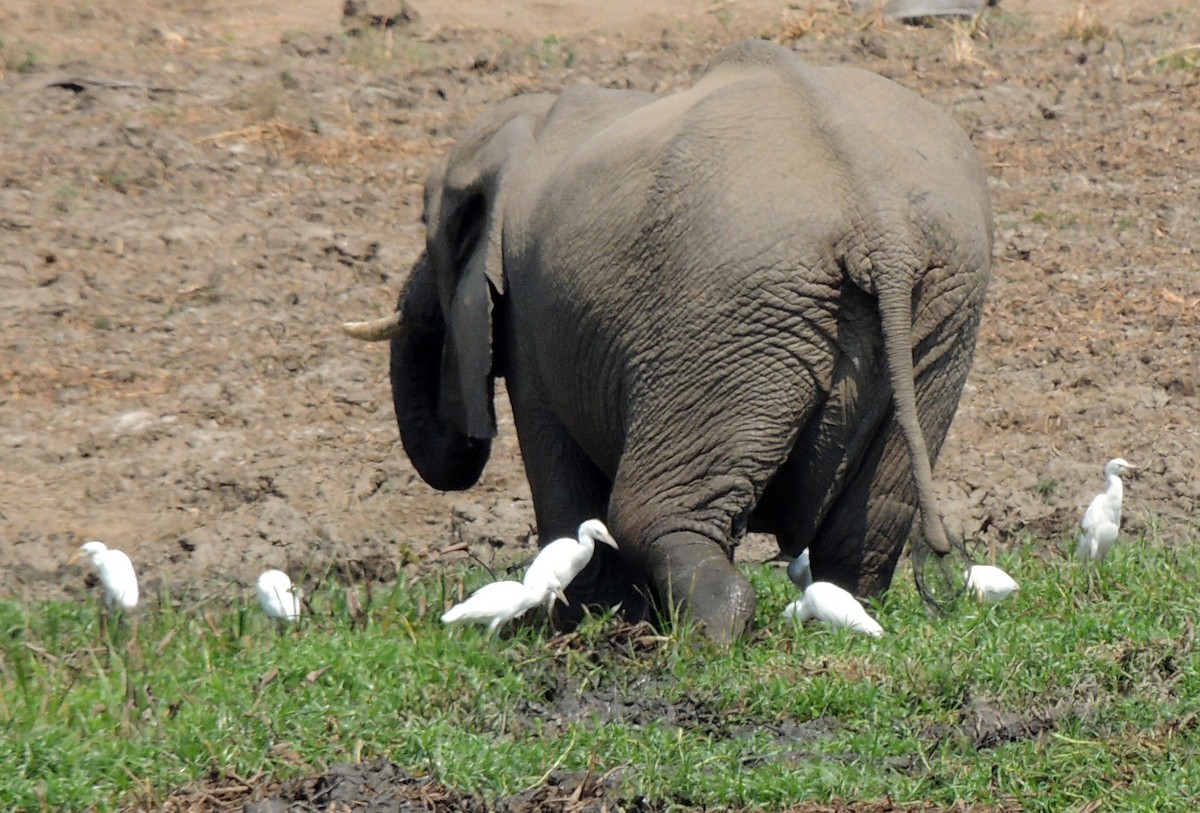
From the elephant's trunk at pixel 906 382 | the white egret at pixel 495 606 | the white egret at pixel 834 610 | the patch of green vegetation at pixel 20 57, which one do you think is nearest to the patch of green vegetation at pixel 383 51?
the patch of green vegetation at pixel 20 57

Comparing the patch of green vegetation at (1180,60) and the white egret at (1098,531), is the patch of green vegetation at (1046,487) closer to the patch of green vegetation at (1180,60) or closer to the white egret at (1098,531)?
the white egret at (1098,531)

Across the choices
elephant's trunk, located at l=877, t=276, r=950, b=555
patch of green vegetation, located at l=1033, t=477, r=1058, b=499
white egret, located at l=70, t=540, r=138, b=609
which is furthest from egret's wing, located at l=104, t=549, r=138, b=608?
patch of green vegetation, located at l=1033, t=477, r=1058, b=499

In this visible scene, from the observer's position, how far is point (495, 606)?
600 cm

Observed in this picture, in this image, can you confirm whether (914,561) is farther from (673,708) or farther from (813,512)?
(673,708)

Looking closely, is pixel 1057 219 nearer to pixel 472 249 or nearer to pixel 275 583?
pixel 472 249

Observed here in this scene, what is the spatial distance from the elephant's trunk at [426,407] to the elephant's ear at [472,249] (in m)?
0.32

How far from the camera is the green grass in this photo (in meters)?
4.96

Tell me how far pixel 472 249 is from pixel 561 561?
1.52 metres

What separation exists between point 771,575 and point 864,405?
1617mm

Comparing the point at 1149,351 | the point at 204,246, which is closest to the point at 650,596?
the point at 1149,351

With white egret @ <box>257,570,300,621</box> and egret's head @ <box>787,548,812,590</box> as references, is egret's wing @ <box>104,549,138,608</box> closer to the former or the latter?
white egret @ <box>257,570,300,621</box>

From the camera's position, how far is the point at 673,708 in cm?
544

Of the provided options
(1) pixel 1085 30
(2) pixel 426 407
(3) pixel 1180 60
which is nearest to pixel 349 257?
(2) pixel 426 407

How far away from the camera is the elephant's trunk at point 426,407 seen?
26.2 feet
